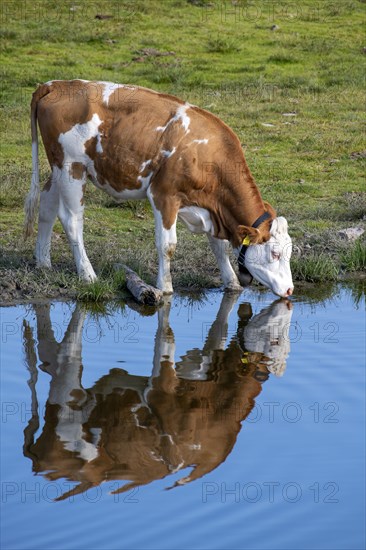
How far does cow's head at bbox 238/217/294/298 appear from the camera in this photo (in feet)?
34.4

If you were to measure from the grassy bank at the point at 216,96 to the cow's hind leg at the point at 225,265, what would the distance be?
0.65ft

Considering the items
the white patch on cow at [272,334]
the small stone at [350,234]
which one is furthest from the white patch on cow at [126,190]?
the small stone at [350,234]

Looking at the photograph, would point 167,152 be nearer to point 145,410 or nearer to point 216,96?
point 145,410

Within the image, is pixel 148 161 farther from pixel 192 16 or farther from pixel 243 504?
pixel 192 16

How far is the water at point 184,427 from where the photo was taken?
19.7ft

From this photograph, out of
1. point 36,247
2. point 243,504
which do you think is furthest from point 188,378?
point 36,247

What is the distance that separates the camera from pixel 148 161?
412 inches

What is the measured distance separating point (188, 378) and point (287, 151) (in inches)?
333

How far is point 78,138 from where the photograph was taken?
10.5 meters

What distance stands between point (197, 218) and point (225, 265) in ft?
1.92

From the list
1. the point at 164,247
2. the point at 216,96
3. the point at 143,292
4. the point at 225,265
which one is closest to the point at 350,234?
the point at 225,265

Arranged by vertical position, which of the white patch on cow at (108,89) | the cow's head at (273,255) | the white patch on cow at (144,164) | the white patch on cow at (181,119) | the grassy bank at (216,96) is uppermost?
the white patch on cow at (108,89)

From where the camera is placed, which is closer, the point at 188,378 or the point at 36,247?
the point at 188,378

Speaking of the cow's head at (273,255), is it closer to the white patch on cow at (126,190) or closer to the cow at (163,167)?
the cow at (163,167)
